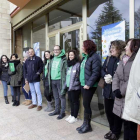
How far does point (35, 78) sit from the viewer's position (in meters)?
4.37

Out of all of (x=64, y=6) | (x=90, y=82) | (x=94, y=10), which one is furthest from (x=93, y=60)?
(x=64, y=6)

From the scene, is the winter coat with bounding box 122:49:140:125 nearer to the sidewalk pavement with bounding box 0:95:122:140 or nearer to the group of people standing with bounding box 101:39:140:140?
the group of people standing with bounding box 101:39:140:140

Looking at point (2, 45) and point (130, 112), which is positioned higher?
point (2, 45)

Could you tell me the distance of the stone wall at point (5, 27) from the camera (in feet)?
21.9

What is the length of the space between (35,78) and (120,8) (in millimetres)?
2850

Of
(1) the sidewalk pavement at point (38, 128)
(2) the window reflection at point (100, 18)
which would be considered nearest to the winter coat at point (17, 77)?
(1) the sidewalk pavement at point (38, 128)

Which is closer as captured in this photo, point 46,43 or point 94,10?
point 94,10

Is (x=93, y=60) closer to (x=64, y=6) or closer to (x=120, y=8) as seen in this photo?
(x=120, y=8)

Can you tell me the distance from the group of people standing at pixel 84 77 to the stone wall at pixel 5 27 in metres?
1.73

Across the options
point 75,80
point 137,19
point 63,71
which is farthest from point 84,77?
point 137,19

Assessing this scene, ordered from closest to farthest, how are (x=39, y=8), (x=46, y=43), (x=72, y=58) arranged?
(x=72, y=58) < (x=39, y=8) < (x=46, y=43)

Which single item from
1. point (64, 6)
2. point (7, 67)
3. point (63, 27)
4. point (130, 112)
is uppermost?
point (64, 6)

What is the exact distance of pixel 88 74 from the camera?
288 cm

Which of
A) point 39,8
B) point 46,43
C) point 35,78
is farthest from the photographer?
point 46,43
